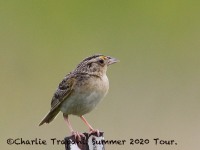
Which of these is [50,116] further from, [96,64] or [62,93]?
[96,64]

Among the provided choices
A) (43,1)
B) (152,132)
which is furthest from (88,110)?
(43,1)

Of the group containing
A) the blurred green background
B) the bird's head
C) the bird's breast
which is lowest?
the bird's breast

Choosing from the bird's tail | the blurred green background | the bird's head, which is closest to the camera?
the bird's tail

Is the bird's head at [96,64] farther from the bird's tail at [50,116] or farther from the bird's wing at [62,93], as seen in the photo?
the bird's tail at [50,116]

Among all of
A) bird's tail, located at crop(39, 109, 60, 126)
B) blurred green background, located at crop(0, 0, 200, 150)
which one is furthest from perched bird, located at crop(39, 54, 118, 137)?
blurred green background, located at crop(0, 0, 200, 150)

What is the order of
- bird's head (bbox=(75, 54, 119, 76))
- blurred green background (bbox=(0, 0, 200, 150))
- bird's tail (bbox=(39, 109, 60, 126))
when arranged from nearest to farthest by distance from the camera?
bird's tail (bbox=(39, 109, 60, 126)), bird's head (bbox=(75, 54, 119, 76)), blurred green background (bbox=(0, 0, 200, 150))

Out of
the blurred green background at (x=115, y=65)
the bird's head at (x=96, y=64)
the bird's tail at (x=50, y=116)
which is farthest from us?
the blurred green background at (x=115, y=65)

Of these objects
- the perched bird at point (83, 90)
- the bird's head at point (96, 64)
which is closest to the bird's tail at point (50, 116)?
the perched bird at point (83, 90)

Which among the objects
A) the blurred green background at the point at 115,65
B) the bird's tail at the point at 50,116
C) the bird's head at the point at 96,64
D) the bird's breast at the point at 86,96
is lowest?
the bird's tail at the point at 50,116

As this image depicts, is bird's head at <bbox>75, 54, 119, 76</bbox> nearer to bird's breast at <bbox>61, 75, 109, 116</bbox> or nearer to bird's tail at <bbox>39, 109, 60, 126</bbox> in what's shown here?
bird's breast at <bbox>61, 75, 109, 116</bbox>

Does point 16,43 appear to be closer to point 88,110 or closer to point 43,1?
point 43,1
